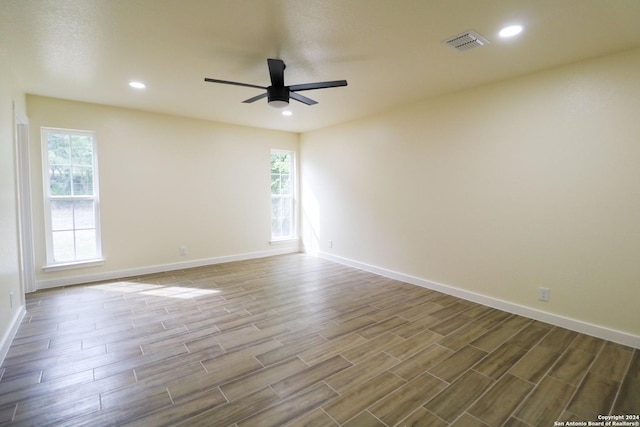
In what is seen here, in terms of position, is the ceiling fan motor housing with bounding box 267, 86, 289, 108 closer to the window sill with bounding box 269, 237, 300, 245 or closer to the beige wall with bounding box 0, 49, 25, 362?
the beige wall with bounding box 0, 49, 25, 362

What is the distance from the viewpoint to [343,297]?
12.8 ft

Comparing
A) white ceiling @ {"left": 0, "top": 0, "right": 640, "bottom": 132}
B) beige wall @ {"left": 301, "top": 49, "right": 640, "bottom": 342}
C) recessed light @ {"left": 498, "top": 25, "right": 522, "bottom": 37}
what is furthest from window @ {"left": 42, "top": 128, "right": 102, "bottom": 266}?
Result: recessed light @ {"left": 498, "top": 25, "right": 522, "bottom": 37}

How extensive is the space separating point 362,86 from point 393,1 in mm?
1617

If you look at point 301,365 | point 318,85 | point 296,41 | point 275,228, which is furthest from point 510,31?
point 275,228

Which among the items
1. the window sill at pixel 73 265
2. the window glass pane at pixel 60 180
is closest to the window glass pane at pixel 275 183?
the window sill at pixel 73 265

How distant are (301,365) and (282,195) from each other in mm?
4589

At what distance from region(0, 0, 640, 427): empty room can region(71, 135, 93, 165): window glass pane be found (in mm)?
29

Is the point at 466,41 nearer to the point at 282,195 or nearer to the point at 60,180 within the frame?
the point at 282,195

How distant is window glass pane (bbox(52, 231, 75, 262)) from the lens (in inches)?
171

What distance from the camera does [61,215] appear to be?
4371 mm

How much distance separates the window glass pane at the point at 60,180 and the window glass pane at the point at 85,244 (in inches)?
23.7

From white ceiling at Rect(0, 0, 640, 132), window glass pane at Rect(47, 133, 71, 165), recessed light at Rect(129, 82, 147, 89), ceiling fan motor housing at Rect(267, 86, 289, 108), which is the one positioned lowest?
window glass pane at Rect(47, 133, 71, 165)

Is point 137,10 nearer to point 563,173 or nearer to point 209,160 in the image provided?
point 209,160

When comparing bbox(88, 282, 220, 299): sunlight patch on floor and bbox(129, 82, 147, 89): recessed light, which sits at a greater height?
bbox(129, 82, 147, 89): recessed light
